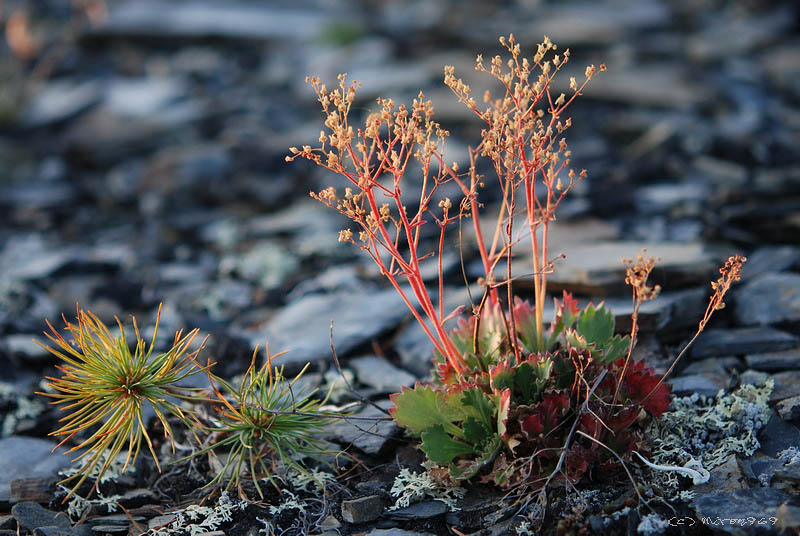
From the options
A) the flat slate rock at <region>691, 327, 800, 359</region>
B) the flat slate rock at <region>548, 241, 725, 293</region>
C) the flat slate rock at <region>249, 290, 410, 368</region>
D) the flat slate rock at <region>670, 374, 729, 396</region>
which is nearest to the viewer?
the flat slate rock at <region>670, 374, 729, 396</region>

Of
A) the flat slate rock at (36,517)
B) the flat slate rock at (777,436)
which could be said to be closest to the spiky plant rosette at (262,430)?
the flat slate rock at (36,517)

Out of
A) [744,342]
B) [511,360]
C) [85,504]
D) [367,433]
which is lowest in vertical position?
[85,504]

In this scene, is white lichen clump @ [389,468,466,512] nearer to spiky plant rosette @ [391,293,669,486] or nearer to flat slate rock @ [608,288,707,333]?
spiky plant rosette @ [391,293,669,486]

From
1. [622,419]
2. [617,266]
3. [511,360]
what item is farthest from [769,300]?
[511,360]

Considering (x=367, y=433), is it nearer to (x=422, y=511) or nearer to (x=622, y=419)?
(x=422, y=511)

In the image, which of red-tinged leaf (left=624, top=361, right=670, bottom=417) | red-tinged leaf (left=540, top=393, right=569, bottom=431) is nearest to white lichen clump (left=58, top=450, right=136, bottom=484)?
red-tinged leaf (left=540, top=393, right=569, bottom=431)

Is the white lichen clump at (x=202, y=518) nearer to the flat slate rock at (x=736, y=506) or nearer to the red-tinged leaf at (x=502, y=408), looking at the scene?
the red-tinged leaf at (x=502, y=408)
